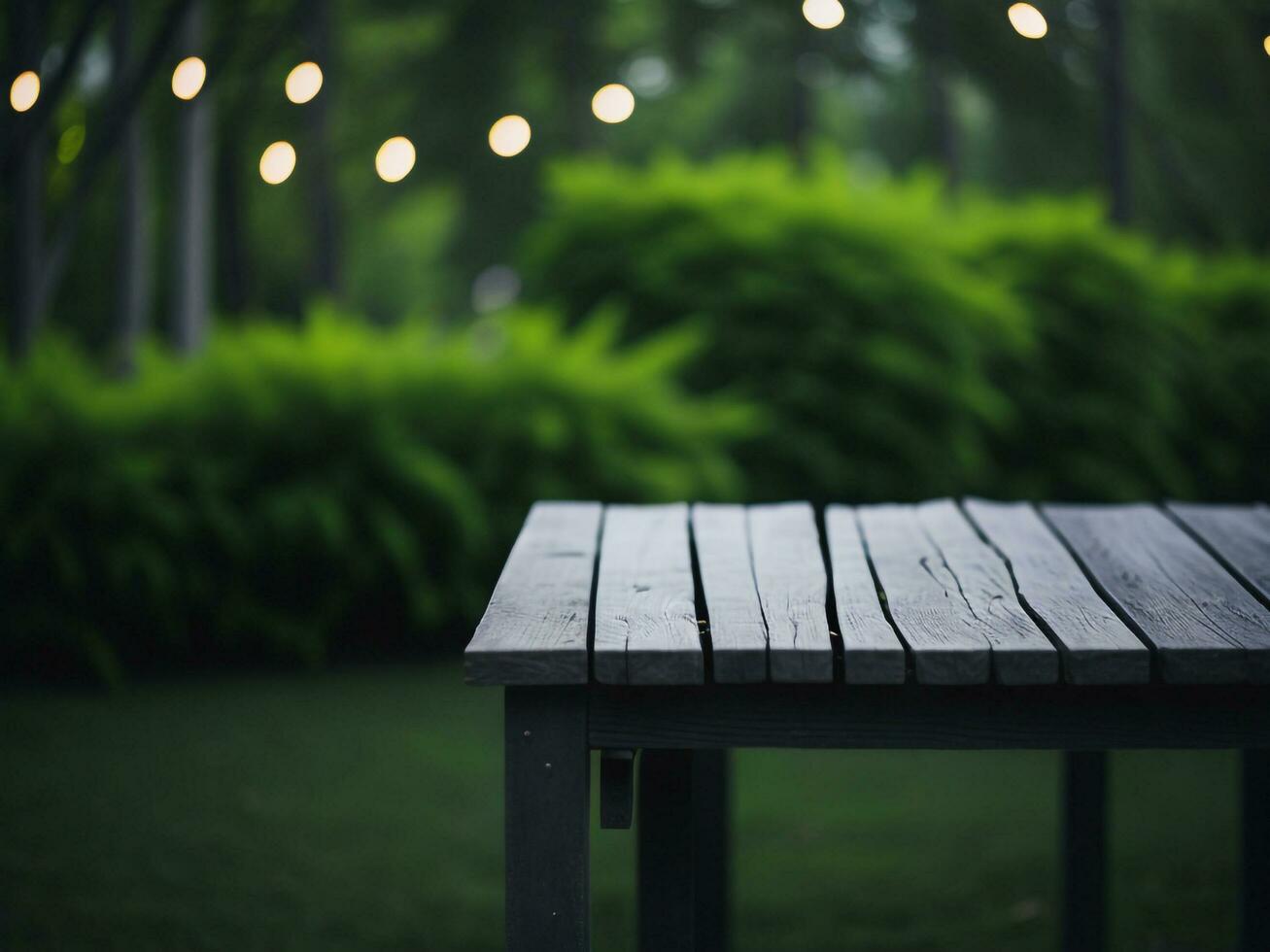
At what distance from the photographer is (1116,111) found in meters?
11.5

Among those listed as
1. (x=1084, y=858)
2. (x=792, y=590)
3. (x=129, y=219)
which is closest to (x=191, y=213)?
(x=129, y=219)

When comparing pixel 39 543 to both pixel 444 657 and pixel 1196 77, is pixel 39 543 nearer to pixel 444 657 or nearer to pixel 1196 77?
pixel 444 657

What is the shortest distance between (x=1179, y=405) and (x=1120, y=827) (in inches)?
196

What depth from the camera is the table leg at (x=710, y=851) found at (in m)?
2.54

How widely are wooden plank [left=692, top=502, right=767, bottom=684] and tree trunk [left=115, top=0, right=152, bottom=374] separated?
666 cm

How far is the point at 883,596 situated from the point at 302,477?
4051 mm

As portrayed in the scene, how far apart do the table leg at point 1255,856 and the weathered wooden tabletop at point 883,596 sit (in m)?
0.45

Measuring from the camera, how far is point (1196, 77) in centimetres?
1736

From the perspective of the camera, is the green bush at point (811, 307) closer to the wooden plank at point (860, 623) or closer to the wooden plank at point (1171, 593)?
the wooden plank at point (1171, 593)

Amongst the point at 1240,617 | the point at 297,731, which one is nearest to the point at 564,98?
the point at 297,731

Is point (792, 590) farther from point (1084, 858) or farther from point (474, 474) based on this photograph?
point (474, 474)

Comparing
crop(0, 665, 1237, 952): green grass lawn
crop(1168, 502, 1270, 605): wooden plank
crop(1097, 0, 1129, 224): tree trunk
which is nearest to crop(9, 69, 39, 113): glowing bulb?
crop(0, 665, 1237, 952): green grass lawn

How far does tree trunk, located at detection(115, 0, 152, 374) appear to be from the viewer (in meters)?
8.23

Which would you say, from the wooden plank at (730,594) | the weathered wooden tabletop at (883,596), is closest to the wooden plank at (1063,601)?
the weathered wooden tabletop at (883,596)
